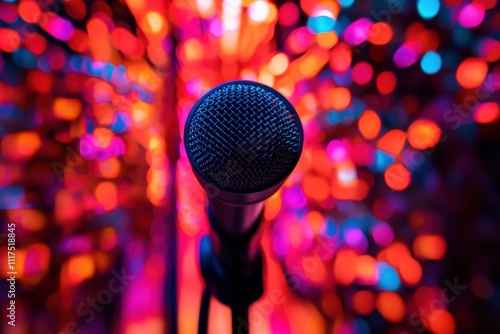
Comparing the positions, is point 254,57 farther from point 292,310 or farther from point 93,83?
point 292,310

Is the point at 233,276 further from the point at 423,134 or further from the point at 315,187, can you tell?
the point at 423,134

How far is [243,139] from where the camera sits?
0.47m

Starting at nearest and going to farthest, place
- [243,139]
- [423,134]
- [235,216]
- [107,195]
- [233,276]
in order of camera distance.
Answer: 1. [243,139]
2. [235,216]
3. [233,276]
4. [107,195]
5. [423,134]

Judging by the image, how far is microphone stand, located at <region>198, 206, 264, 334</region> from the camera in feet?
2.28

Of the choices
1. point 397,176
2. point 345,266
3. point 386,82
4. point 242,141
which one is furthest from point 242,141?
point 386,82

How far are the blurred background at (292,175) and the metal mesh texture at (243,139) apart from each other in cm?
37

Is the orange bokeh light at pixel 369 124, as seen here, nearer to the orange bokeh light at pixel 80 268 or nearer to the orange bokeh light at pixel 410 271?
the orange bokeh light at pixel 410 271

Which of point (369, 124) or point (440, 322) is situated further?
point (369, 124)

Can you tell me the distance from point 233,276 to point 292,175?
0.30 meters

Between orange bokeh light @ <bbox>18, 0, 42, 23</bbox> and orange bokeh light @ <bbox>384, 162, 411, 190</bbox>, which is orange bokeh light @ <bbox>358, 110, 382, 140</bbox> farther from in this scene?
orange bokeh light @ <bbox>18, 0, 42, 23</bbox>

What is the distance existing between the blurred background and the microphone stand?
0.02m

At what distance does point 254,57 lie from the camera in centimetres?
106

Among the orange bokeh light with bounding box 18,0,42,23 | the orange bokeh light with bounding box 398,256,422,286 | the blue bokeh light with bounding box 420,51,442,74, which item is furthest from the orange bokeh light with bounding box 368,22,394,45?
the orange bokeh light with bounding box 18,0,42,23

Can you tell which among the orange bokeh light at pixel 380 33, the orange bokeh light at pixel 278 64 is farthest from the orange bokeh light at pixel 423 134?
the orange bokeh light at pixel 278 64
